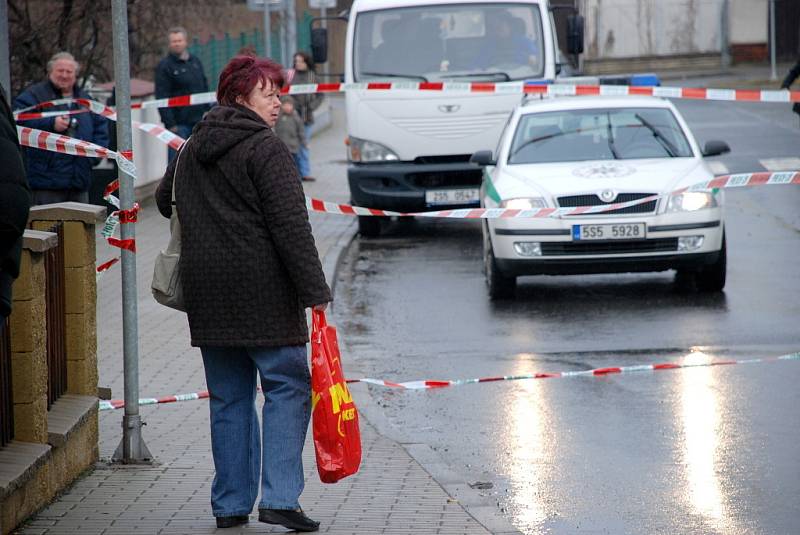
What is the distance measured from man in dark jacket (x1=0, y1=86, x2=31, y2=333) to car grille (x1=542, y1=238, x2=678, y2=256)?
7.56 metres

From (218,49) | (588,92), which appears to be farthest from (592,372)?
(218,49)

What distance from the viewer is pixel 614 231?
37.2 ft

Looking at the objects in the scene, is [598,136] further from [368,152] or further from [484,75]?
[368,152]

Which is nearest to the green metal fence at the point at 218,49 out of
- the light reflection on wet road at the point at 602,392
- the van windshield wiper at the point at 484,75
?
the van windshield wiper at the point at 484,75

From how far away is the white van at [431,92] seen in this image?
16375mm

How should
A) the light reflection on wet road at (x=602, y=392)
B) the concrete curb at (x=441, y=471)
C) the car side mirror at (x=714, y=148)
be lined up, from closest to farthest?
1. the concrete curb at (x=441, y=471)
2. the light reflection on wet road at (x=602, y=392)
3. the car side mirror at (x=714, y=148)

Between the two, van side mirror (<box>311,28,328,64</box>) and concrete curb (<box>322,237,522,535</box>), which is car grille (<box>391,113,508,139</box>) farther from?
concrete curb (<box>322,237,522,535</box>)

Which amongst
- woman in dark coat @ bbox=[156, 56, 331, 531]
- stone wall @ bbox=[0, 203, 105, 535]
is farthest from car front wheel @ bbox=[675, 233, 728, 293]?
woman in dark coat @ bbox=[156, 56, 331, 531]

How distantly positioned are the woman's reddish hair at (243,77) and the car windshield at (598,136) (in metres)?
7.25

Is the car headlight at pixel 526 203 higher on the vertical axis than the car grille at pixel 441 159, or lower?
higher

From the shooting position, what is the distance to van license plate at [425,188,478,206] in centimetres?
1623

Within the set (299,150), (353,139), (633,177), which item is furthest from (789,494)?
(299,150)

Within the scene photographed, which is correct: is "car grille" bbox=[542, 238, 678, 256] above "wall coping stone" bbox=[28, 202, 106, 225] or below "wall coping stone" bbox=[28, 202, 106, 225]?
below

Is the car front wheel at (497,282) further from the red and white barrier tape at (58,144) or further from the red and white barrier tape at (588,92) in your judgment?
the red and white barrier tape at (58,144)
